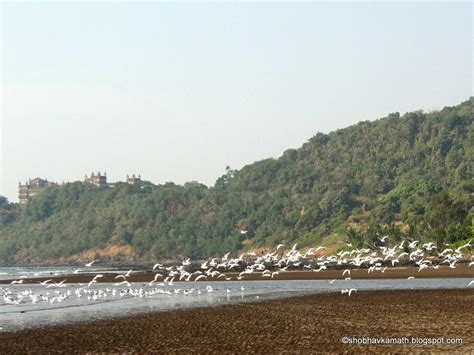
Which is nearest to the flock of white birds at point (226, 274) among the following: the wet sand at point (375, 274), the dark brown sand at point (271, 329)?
the wet sand at point (375, 274)

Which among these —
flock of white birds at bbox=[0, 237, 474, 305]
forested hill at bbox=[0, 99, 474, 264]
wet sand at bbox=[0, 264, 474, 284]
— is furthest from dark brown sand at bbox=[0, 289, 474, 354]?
forested hill at bbox=[0, 99, 474, 264]

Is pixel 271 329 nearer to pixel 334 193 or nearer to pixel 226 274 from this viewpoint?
pixel 226 274

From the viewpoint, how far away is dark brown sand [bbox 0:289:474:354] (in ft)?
88.0

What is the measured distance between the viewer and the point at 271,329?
30.9 m

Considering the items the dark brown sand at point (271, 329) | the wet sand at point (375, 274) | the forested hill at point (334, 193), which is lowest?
the dark brown sand at point (271, 329)

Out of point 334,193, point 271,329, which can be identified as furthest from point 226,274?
point 334,193

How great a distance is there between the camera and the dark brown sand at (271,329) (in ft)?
88.0

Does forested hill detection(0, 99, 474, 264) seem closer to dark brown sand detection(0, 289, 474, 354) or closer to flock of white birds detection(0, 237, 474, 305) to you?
flock of white birds detection(0, 237, 474, 305)

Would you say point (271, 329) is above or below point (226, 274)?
below

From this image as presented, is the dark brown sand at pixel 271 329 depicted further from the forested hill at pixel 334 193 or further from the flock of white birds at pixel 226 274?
the forested hill at pixel 334 193

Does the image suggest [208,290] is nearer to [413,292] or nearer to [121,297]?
[121,297]

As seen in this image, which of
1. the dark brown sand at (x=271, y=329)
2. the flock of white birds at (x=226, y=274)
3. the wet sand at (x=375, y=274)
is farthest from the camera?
the wet sand at (x=375, y=274)

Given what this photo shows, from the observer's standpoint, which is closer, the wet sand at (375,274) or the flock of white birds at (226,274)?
the flock of white birds at (226,274)

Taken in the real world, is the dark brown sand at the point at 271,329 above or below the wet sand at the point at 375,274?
below
